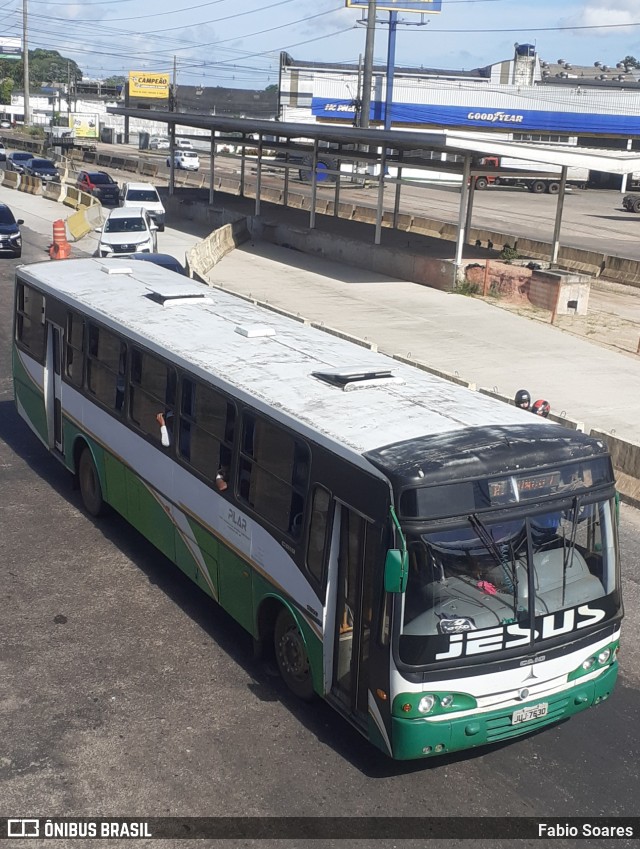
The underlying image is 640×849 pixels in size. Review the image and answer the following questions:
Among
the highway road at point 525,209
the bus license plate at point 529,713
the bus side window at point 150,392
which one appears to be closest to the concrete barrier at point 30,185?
the highway road at point 525,209

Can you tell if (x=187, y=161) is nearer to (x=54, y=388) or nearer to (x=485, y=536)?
(x=54, y=388)

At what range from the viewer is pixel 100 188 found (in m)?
49.0

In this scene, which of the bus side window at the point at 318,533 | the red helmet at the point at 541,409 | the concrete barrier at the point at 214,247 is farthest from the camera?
the concrete barrier at the point at 214,247

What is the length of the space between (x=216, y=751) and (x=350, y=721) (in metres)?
1.05

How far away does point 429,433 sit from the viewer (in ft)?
23.7

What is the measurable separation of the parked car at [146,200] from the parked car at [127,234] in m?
9.28

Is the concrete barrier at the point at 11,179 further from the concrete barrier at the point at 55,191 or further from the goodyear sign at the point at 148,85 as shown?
the goodyear sign at the point at 148,85

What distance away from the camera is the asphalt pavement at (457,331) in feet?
61.9

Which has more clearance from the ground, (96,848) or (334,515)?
(334,515)

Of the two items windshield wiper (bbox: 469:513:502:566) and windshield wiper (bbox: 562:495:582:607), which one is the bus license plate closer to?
windshield wiper (bbox: 562:495:582:607)

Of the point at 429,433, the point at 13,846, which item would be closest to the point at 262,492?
the point at 429,433

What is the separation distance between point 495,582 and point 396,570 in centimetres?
80

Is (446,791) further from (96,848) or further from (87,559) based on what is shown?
(87,559)

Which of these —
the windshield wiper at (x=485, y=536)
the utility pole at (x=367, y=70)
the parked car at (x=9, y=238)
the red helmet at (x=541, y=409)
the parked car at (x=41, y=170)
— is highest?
the utility pole at (x=367, y=70)
